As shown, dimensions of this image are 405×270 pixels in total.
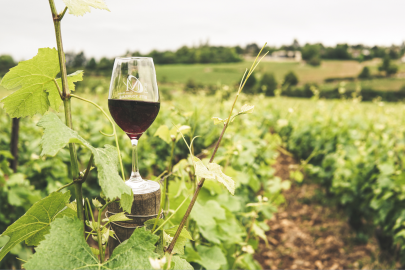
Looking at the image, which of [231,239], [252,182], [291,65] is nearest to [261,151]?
[252,182]

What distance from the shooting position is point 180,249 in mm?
903

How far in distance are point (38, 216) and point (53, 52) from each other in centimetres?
48

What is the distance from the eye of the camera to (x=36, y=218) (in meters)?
0.80

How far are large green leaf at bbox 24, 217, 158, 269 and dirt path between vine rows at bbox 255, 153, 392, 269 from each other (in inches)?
117

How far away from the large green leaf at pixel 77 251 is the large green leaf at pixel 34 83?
43 cm

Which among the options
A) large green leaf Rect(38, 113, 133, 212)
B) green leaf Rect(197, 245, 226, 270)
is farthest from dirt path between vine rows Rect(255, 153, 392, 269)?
large green leaf Rect(38, 113, 133, 212)

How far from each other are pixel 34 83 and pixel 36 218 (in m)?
0.41

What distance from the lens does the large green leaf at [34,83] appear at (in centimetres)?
82

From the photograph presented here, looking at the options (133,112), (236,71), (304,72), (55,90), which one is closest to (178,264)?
(133,112)

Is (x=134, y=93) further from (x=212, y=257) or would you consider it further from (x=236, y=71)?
(x=236, y=71)

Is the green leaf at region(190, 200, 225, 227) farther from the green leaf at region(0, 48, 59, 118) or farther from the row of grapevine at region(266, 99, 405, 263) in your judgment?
the row of grapevine at region(266, 99, 405, 263)

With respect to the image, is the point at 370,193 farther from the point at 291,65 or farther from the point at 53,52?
the point at 291,65

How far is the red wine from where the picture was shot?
1014 mm

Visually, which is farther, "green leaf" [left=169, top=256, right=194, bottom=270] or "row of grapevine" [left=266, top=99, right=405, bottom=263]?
"row of grapevine" [left=266, top=99, right=405, bottom=263]
